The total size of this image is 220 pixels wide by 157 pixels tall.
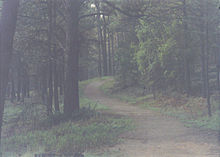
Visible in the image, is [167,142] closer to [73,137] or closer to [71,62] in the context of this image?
[73,137]

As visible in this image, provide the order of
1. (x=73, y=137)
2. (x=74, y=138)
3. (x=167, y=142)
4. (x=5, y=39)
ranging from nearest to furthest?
(x=5, y=39), (x=167, y=142), (x=74, y=138), (x=73, y=137)

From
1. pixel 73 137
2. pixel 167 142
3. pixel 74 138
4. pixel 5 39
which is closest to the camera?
pixel 5 39

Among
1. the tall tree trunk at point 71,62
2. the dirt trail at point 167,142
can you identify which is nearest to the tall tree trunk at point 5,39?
the dirt trail at point 167,142

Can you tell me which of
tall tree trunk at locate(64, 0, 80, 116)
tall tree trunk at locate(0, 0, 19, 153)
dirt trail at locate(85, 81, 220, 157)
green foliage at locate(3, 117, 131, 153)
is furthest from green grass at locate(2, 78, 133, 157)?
tall tree trunk at locate(0, 0, 19, 153)

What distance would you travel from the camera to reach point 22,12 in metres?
13.1

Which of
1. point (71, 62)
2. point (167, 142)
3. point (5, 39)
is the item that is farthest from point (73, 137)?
point (71, 62)

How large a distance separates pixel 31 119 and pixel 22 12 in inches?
207

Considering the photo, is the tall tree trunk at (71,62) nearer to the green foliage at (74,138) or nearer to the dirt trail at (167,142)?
the green foliage at (74,138)

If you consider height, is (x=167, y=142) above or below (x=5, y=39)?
below

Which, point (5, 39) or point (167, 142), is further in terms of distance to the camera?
point (167, 142)

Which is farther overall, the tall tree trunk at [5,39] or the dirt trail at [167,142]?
the dirt trail at [167,142]

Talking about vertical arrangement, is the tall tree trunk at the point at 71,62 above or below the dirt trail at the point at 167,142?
above

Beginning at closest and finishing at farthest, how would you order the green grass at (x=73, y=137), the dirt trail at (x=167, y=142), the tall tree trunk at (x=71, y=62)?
1. the dirt trail at (x=167, y=142)
2. the green grass at (x=73, y=137)
3. the tall tree trunk at (x=71, y=62)

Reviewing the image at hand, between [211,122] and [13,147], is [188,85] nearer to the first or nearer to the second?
[211,122]
